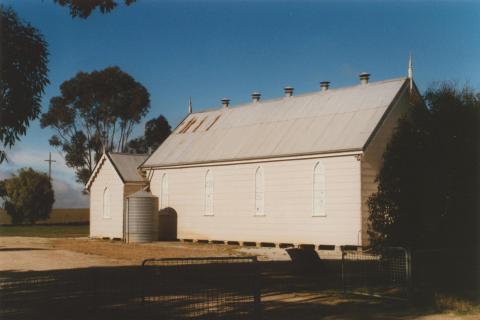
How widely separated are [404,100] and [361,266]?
13.2 meters

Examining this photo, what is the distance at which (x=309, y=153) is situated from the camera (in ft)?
103

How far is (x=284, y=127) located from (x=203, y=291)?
73.8 feet

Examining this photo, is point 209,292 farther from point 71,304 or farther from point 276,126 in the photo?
point 276,126

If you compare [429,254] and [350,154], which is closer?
[429,254]

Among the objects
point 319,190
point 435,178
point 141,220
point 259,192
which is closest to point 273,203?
point 259,192

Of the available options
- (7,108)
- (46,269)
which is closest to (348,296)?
(7,108)

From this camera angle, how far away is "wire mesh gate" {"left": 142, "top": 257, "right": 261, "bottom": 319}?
1130 cm

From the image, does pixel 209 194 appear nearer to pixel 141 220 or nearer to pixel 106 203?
pixel 141 220

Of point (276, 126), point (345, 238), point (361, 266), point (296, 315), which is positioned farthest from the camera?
point (276, 126)

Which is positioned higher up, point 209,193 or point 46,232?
point 209,193

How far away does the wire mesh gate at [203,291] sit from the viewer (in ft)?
37.1

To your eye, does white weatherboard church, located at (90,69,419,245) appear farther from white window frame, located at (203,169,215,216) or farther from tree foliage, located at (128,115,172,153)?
tree foliage, located at (128,115,172,153)

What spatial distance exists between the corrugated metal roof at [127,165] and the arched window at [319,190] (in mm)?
14573

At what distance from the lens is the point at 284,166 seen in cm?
3309
